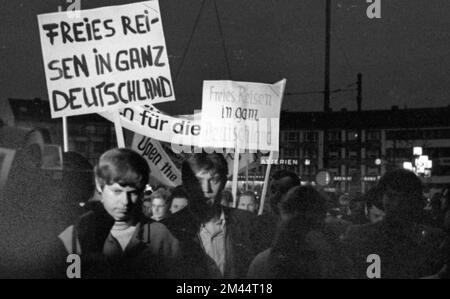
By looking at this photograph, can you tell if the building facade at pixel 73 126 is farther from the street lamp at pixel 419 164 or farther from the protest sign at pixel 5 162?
the street lamp at pixel 419 164

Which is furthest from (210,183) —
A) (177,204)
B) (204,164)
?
(177,204)

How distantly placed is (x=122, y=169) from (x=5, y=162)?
→ 699mm

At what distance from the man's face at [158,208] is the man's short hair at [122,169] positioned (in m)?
0.11

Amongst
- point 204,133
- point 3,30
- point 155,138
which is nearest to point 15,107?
point 3,30

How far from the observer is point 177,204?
4551mm

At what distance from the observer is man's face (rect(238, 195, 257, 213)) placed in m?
4.58

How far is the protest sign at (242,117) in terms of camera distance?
4539 mm

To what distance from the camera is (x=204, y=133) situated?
4.56 m

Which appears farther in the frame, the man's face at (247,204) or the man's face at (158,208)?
the man's face at (247,204)

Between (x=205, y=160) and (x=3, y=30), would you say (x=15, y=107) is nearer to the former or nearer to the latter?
(x=3, y=30)

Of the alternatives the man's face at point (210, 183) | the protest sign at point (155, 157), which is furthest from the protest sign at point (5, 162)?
the man's face at point (210, 183)

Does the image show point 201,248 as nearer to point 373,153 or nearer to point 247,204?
point 247,204

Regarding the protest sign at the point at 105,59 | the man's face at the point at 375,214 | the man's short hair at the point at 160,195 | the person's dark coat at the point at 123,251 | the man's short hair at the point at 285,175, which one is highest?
the protest sign at the point at 105,59
